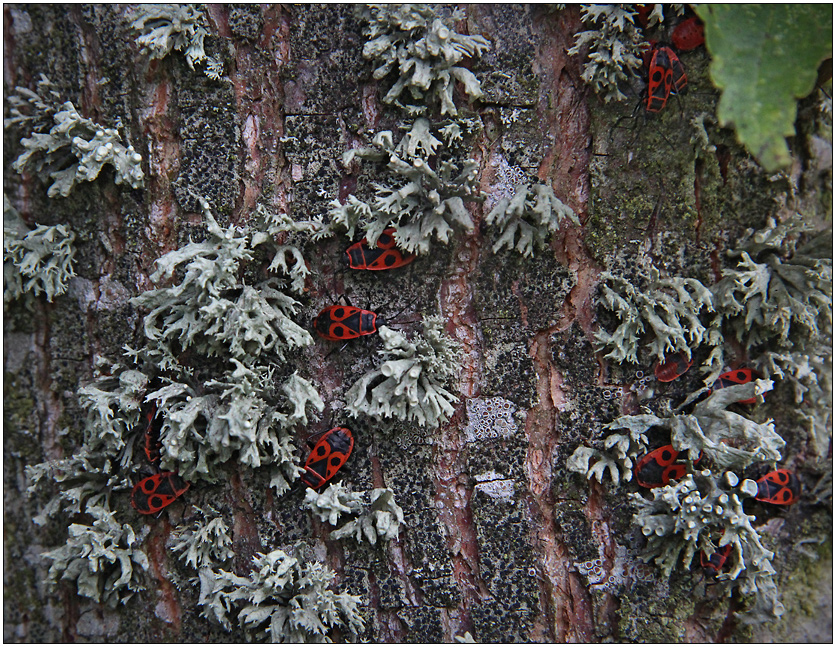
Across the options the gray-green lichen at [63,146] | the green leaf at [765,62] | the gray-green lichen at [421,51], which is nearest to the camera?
the green leaf at [765,62]

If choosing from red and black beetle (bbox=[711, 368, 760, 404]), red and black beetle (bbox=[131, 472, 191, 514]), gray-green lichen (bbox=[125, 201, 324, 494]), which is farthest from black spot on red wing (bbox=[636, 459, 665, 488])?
red and black beetle (bbox=[131, 472, 191, 514])

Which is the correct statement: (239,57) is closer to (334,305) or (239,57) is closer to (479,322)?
(334,305)

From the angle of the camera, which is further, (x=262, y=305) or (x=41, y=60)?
(x=41, y=60)

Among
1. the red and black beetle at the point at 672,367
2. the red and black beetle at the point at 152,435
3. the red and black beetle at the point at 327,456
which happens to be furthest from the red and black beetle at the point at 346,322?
the red and black beetle at the point at 672,367

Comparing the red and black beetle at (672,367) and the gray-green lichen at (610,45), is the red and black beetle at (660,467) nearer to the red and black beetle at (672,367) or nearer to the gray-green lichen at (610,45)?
the red and black beetle at (672,367)

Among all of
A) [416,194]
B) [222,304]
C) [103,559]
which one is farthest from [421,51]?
[103,559]

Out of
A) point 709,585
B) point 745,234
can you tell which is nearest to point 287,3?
point 745,234

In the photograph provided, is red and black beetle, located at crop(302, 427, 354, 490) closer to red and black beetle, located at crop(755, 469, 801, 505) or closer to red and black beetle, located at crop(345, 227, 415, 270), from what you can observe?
red and black beetle, located at crop(345, 227, 415, 270)
